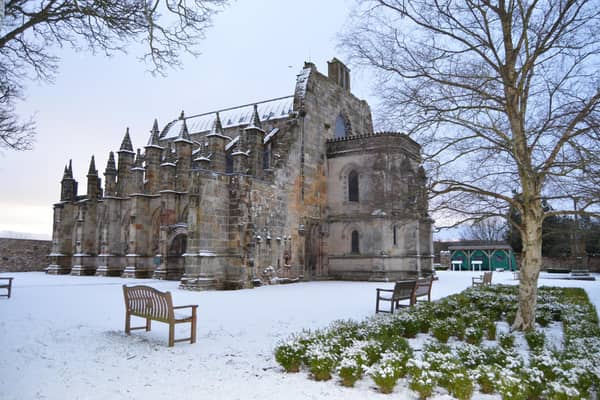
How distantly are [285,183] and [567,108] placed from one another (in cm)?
1650

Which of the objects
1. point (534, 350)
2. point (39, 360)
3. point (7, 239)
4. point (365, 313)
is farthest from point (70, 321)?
point (7, 239)

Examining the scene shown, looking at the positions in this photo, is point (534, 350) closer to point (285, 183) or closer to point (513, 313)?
point (513, 313)

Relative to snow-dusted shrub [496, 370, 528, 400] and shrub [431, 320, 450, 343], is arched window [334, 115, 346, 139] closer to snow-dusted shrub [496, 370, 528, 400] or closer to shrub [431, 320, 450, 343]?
shrub [431, 320, 450, 343]

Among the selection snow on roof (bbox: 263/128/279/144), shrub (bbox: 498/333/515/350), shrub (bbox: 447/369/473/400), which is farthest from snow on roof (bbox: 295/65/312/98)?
shrub (bbox: 447/369/473/400)

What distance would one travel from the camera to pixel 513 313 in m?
11.5

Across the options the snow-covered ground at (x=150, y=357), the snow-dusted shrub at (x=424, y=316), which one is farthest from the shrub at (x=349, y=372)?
the snow-dusted shrub at (x=424, y=316)

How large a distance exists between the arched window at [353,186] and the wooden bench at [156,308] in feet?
65.0

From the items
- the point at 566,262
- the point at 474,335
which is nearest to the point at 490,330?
the point at 474,335

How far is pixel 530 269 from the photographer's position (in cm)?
930

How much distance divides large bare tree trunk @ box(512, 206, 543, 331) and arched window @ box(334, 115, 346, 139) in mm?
21250

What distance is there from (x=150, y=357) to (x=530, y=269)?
7742mm

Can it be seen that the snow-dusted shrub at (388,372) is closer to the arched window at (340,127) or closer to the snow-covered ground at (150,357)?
the snow-covered ground at (150,357)

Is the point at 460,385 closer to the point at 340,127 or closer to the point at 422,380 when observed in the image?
the point at 422,380

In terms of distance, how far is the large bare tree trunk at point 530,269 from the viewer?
364 inches
